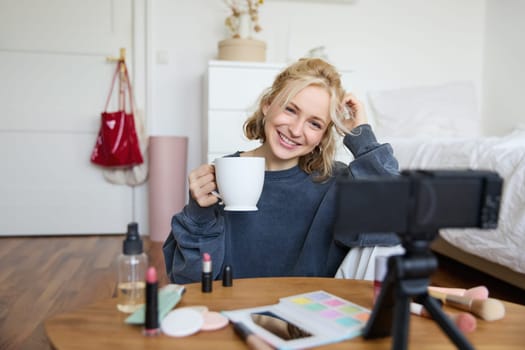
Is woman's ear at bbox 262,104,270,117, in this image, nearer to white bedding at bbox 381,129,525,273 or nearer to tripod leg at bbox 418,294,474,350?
tripod leg at bbox 418,294,474,350

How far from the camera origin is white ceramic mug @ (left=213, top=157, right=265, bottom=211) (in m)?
0.83

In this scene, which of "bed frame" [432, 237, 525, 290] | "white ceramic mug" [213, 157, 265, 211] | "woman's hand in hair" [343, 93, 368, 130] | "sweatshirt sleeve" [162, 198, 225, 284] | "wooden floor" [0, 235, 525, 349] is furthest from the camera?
"bed frame" [432, 237, 525, 290]

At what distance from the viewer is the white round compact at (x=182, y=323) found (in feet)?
1.89

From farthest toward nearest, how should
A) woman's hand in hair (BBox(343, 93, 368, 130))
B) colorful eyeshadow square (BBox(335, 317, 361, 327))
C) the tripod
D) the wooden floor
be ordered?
the wooden floor < woman's hand in hair (BBox(343, 93, 368, 130)) < colorful eyeshadow square (BBox(335, 317, 361, 327)) < the tripod

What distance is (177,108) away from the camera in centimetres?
315

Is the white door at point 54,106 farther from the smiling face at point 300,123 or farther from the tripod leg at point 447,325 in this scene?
the tripod leg at point 447,325

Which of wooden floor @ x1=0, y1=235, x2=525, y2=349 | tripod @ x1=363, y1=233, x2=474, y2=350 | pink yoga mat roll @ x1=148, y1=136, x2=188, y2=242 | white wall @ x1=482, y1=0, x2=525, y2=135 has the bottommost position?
wooden floor @ x1=0, y1=235, x2=525, y2=349

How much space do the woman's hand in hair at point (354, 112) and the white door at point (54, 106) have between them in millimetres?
2311

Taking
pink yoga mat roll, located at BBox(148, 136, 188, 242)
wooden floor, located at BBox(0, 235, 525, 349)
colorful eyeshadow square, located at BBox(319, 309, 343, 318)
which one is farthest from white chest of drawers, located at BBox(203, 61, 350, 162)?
colorful eyeshadow square, located at BBox(319, 309, 343, 318)

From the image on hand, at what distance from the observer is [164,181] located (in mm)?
2930

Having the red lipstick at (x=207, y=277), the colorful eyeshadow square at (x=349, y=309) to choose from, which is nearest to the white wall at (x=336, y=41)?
the red lipstick at (x=207, y=277)

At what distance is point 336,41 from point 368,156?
240cm

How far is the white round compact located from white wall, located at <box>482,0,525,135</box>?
2.99 m

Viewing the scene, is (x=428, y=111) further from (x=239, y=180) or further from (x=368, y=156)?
(x=239, y=180)
